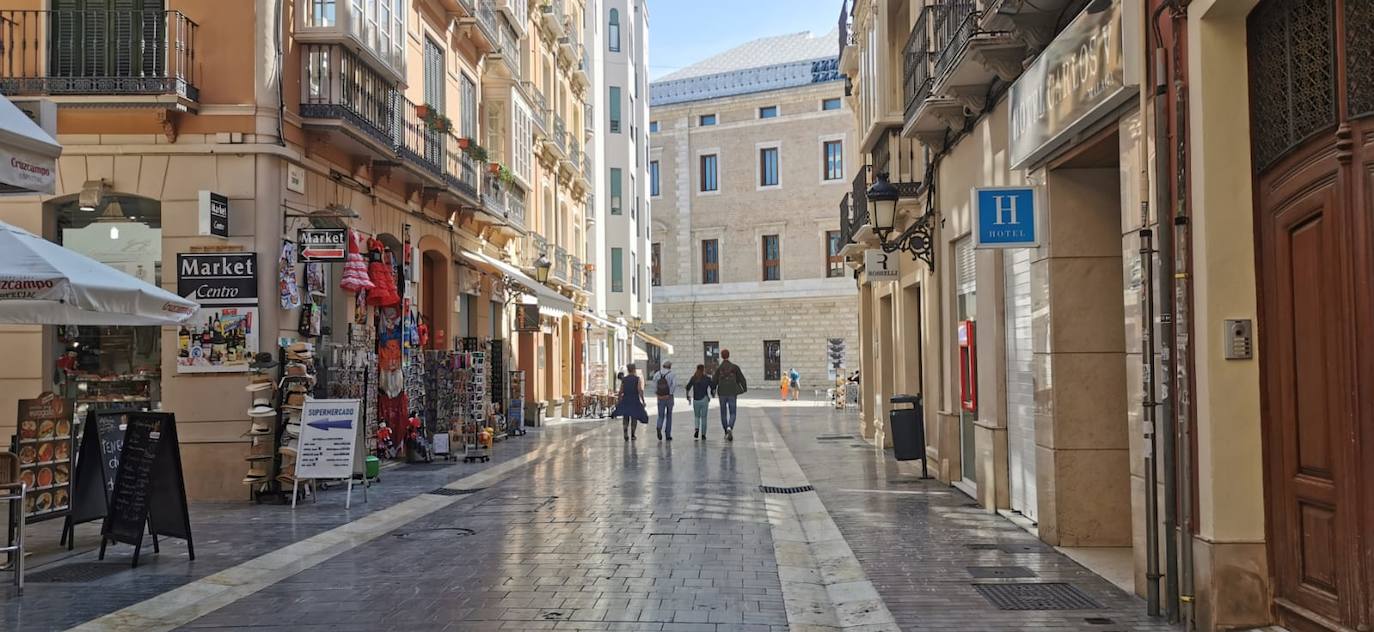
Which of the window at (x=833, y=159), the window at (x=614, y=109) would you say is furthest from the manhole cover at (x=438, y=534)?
the window at (x=833, y=159)

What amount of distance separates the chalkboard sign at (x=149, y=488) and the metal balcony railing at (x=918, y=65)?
8161mm

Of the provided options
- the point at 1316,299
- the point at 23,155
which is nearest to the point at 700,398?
the point at 23,155

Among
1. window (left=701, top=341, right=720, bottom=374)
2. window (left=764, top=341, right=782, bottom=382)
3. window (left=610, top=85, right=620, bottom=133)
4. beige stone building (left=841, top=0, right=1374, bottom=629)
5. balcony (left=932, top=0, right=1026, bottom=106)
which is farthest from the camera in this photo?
window (left=701, top=341, right=720, bottom=374)

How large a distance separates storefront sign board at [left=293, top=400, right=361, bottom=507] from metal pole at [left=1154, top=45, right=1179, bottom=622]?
27.7 ft

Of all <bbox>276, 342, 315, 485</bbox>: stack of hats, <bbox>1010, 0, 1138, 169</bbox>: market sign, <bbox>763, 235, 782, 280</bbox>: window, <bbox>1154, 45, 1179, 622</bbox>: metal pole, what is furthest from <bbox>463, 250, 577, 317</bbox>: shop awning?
<bbox>763, 235, 782, 280</bbox>: window

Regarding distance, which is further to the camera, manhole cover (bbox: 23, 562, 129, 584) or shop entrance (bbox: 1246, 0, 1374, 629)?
manhole cover (bbox: 23, 562, 129, 584)

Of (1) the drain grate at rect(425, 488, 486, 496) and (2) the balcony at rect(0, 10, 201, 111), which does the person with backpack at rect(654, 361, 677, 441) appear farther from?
(2) the balcony at rect(0, 10, 201, 111)

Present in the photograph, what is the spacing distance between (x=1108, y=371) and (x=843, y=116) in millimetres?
49007

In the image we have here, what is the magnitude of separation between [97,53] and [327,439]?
17.2 feet

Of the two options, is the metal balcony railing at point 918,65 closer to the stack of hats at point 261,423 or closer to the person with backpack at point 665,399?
the stack of hats at point 261,423

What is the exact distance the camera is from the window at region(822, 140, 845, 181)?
56594 mm

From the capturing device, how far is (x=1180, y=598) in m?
6.15

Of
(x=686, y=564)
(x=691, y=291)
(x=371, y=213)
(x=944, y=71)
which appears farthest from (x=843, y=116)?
(x=686, y=564)

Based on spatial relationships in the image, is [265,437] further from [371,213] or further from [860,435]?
[860,435]
